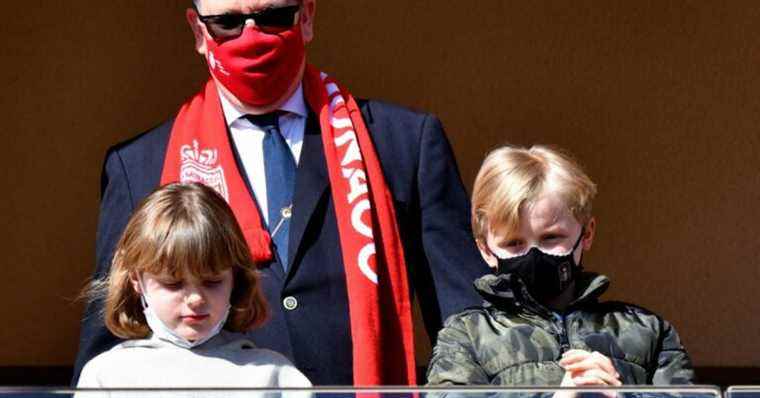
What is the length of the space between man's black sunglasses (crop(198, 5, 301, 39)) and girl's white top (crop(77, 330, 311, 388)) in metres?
0.69

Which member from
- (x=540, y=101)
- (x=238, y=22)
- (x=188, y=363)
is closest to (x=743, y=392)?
(x=188, y=363)

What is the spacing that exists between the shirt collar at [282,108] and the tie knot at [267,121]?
0.02m

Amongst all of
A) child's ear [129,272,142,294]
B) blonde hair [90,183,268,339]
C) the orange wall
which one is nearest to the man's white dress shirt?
Result: blonde hair [90,183,268,339]

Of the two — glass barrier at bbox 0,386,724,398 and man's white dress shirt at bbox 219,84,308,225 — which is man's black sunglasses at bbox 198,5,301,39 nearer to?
man's white dress shirt at bbox 219,84,308,225

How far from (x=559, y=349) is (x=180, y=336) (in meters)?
0.66

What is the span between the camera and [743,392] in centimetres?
247

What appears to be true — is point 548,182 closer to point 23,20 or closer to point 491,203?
point 491,203

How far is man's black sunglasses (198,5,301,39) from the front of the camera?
364 cm

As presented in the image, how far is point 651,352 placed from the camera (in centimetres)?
320

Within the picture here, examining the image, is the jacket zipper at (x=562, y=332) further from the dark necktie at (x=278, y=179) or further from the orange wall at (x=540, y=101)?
the orange wall at (x=540, y=101)

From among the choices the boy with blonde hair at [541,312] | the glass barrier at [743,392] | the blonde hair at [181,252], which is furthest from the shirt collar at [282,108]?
the glass barrier at [743,392]

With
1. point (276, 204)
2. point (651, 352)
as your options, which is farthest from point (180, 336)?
point (651, 352)

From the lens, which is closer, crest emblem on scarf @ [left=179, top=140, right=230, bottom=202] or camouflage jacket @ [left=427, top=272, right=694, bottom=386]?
camouflage jacket @ [left=427, top=272, right=694, bottom=386]

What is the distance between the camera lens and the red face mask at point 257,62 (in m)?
3.63
